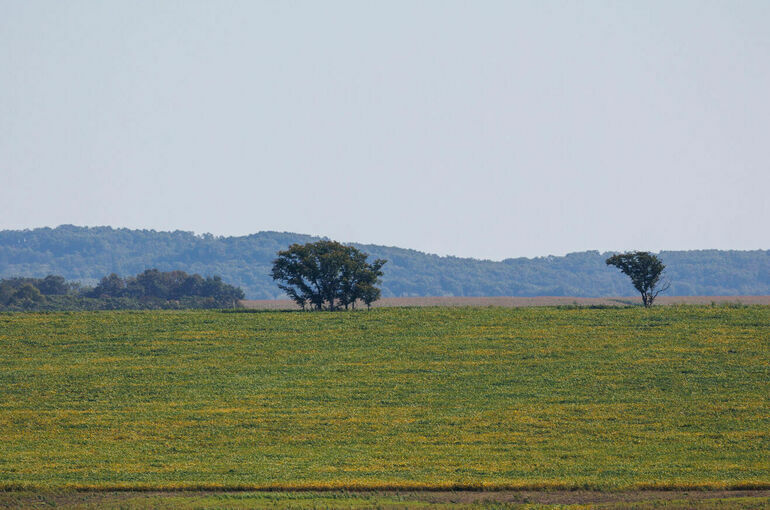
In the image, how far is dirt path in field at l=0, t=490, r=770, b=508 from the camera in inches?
1065

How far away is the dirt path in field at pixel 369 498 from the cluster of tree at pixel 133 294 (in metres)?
82.7

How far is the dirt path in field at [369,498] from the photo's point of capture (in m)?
27.0

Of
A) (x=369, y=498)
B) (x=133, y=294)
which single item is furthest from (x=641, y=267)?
(x=133, y=294)

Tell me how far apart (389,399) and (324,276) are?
2870 cm

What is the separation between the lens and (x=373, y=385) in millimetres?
45219

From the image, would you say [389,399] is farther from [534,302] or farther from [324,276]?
[534,302]

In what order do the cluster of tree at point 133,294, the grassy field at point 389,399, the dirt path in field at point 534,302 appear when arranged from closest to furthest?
the grassy field at point 389,399 → the dirt path in field at point 534,302 → the cluster of tree at point 133,294

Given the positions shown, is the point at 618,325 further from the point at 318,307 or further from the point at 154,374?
the point at 154,374

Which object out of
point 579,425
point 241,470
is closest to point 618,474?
point 579,425

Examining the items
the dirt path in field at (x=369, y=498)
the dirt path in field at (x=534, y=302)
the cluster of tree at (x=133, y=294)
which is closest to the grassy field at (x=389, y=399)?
the dirt path in field at (x=369, y=498)

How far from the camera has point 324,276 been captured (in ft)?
230

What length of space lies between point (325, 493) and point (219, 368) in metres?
22.0

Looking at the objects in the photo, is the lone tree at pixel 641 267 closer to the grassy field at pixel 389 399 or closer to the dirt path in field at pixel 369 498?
the grassy field at pixel 389 399

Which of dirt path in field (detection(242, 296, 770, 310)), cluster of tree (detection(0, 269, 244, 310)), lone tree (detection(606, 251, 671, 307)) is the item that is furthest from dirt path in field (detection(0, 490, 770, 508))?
cluster of tree (detection(0, 269, 244, 310))
